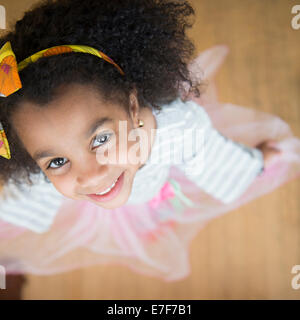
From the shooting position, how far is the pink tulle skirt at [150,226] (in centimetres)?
95

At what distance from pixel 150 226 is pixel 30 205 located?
1.06 feet

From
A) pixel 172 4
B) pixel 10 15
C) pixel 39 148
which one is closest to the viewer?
pixel 39 148

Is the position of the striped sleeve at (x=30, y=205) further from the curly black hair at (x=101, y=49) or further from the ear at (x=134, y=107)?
the ear at (x=134, y=107)

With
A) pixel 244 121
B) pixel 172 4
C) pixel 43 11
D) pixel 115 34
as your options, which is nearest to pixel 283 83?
pixel 244 121

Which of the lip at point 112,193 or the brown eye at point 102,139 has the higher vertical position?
the brown eye at point 102,139

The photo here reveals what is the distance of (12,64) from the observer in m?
0.53

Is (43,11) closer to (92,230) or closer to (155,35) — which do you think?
(155,35)

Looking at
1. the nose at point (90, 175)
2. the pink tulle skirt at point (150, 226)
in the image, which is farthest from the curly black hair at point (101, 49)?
the pink tulle skirt at point (150, 226)

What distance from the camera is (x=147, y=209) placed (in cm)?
96

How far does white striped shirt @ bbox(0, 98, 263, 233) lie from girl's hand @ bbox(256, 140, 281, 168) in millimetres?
20

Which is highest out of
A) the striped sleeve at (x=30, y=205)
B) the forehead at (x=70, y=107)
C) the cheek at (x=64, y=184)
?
the forehead at (x=70, y=107)
